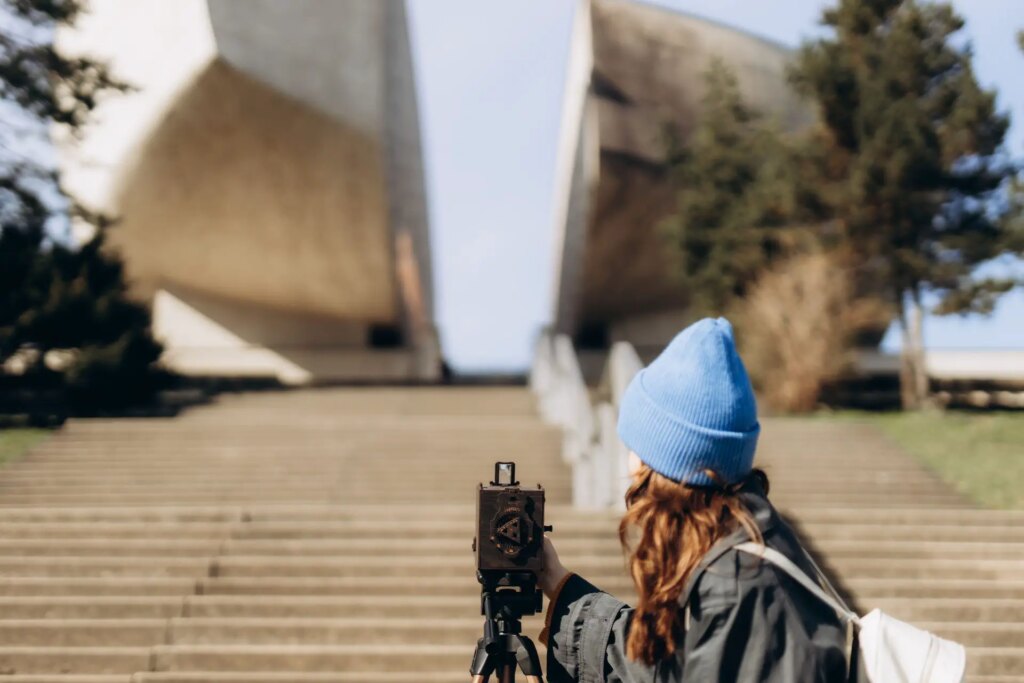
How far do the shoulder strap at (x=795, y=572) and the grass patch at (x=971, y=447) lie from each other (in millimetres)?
7733

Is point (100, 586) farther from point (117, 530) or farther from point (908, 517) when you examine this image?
point (908, 517)

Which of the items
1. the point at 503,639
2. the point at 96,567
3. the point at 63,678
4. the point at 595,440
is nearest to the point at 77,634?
the point at 63,678

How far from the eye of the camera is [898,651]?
1.30 metres

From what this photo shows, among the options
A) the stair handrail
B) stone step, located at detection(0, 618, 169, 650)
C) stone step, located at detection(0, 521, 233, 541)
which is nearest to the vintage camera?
the stair handrail

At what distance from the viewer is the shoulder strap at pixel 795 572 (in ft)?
4.31

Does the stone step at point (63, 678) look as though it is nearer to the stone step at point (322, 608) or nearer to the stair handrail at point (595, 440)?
the stone step at point (322, 608)

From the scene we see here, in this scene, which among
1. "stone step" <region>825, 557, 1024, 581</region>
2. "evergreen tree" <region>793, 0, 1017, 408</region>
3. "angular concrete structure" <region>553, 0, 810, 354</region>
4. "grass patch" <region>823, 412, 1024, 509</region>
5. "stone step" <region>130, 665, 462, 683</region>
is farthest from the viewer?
"angular concrete structure" <region>553, 0, 810, 354</region>

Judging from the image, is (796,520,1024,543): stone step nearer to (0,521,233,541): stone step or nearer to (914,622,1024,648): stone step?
(914,622,1024,648): stone step

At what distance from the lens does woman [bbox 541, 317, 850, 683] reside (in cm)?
129

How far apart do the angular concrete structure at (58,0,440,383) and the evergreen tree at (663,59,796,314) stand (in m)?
6.01

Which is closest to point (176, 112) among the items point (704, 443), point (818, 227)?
point (818, 227)

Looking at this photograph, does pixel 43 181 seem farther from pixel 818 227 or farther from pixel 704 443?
pixel 704 443

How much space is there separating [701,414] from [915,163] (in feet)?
43.1

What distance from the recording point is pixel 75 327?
42.5ft
